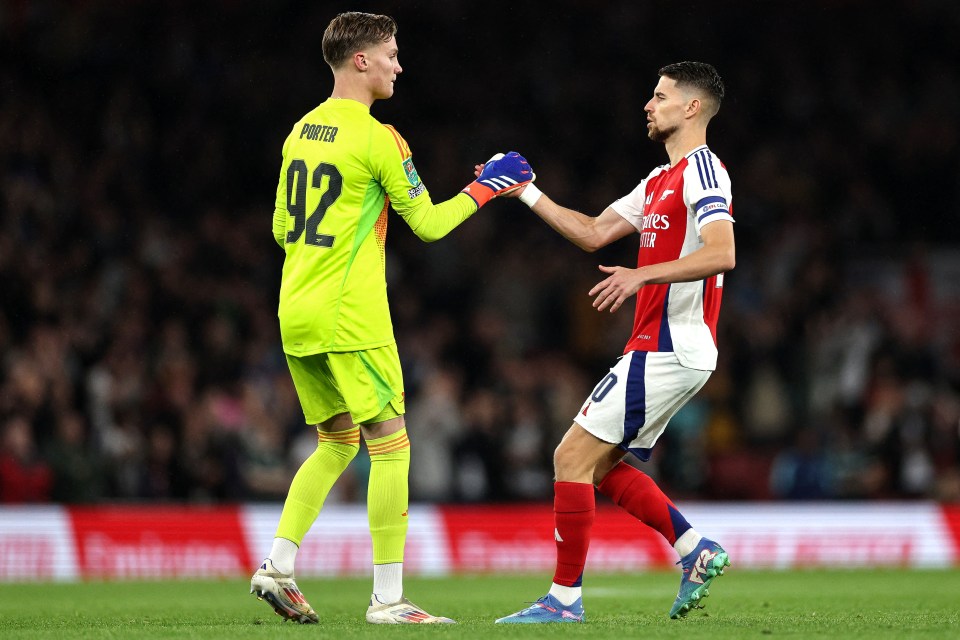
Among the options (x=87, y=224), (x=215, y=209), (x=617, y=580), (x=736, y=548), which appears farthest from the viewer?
(x=215, y=209)

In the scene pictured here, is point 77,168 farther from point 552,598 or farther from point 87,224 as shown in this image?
point 552,598

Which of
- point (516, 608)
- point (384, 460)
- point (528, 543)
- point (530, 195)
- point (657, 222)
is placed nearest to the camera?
point (384, 460)

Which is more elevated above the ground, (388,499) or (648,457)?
(648,457)

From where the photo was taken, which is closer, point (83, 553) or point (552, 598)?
point (552, 598)

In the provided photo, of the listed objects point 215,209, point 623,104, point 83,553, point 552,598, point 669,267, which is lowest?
point 83,553

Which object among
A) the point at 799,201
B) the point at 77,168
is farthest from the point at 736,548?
the point at 77,168

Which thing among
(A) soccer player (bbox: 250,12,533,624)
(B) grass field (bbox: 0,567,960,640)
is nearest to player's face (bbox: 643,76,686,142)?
(A) soccer player (bbox: 250,12,533,624)

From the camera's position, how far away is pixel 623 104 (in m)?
17.7

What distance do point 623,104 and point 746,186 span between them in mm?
1809

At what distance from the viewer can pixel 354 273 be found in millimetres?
6078

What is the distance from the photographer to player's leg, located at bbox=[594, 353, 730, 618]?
628 cm

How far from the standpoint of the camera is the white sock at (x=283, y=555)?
6.11 m

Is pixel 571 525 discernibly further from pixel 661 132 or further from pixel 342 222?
pixel 661 132

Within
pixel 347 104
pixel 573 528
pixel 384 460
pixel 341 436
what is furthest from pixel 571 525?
pixel 347 104
